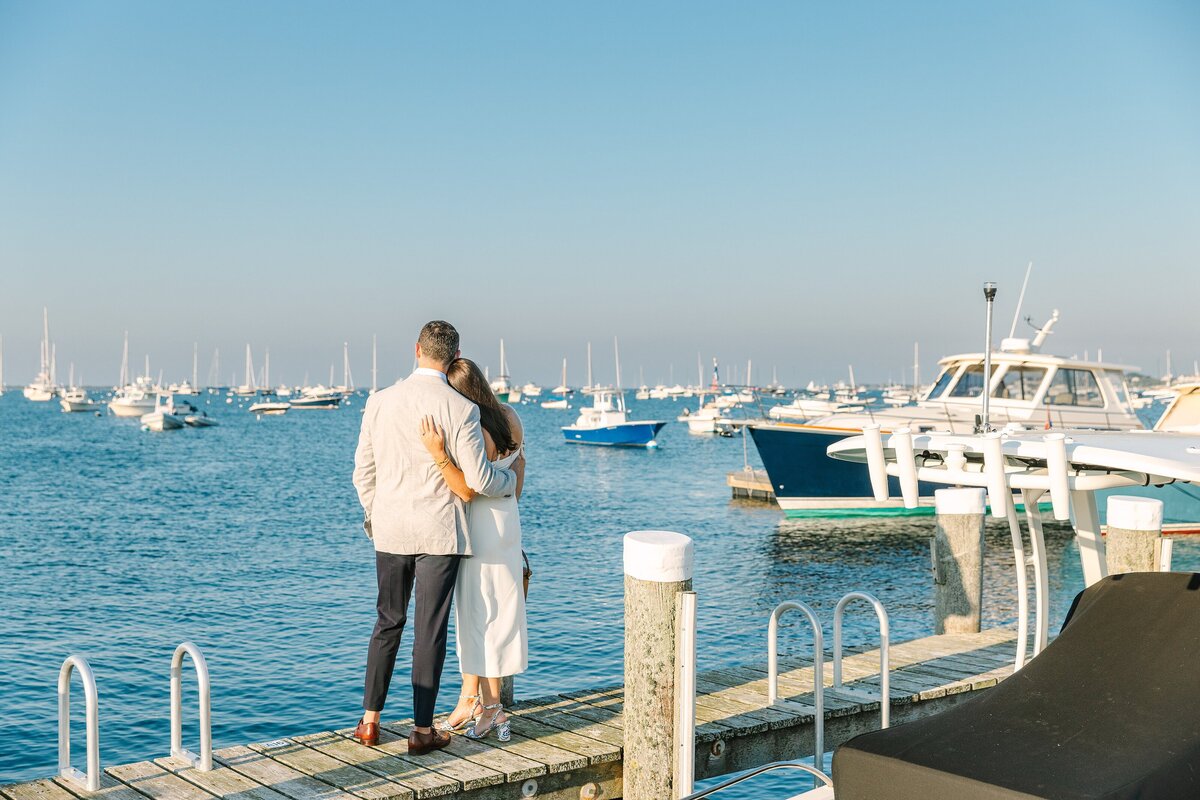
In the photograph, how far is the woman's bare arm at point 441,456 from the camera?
5137 millimetres

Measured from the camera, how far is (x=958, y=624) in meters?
9.90

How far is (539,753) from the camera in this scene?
5.56 metres

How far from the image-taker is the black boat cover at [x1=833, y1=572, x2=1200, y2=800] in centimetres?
370

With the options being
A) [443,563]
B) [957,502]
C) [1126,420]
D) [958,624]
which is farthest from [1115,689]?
[1126,420]

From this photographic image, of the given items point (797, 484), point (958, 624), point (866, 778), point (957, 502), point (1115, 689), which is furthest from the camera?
point (797, 484)

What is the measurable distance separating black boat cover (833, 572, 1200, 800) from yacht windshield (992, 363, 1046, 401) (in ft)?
66.8

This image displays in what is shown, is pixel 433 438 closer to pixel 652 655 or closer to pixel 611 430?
pixel 652 655

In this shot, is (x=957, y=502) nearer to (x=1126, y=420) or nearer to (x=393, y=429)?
(x=393, y=429)

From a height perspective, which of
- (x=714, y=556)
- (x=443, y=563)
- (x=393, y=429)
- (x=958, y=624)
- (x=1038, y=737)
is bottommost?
(x=714, y=556)

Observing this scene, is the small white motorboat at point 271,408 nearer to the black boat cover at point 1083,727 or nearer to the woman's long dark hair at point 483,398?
the woman's long dark hair at point 483,398

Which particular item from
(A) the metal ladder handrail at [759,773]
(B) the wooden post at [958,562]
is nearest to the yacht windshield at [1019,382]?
(B) the wooden post at [958,562]

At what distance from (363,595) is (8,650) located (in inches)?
239

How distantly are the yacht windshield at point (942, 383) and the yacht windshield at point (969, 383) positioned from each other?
284 mm

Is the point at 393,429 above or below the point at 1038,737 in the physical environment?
above
